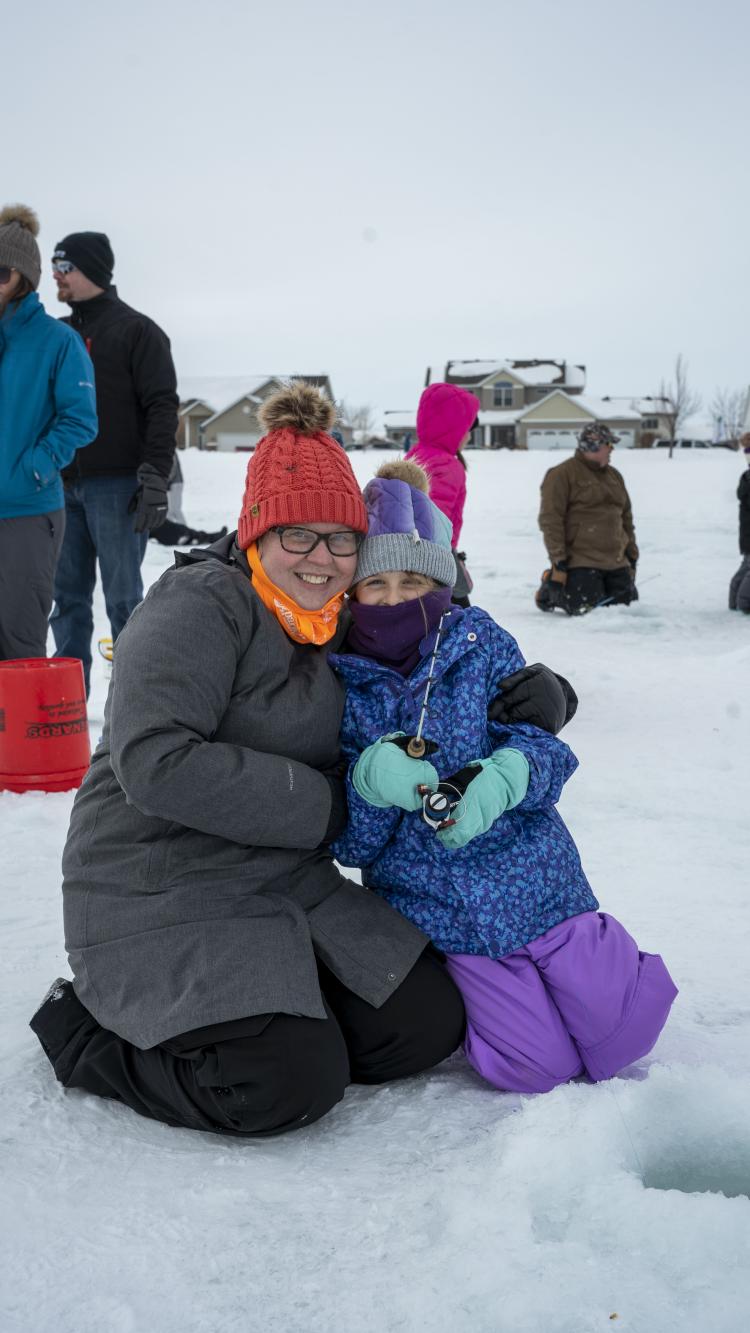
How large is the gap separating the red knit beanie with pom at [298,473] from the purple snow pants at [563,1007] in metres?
0.93

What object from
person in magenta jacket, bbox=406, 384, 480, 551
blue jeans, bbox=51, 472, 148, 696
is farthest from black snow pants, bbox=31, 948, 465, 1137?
person in magenta jacket, bbox=406, 384, 480, 551

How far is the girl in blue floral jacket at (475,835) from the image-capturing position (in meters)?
2.06

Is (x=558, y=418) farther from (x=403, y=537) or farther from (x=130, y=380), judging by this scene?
(x=403, y=537)

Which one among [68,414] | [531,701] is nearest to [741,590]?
[68,414]

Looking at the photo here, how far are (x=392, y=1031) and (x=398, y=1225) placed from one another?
0.47 meters

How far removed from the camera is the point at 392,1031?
6.81 ft

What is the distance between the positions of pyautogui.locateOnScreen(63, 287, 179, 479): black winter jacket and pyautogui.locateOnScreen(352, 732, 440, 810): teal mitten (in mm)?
3035

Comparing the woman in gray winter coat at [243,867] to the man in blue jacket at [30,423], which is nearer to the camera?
the woman in gray winter coat at [243,867]

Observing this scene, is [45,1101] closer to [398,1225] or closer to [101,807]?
[101,807]

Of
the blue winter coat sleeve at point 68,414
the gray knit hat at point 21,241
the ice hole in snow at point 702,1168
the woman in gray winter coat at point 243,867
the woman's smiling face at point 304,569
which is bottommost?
the ice hole in snow at point 702,1168

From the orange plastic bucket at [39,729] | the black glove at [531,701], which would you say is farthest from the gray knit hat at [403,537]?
the orange plastic bucket at [39,729]

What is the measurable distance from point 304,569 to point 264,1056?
35.6 inches

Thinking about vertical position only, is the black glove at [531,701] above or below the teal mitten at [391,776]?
above

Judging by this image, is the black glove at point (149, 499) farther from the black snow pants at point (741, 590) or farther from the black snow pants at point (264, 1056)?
the black snow pants at point (741, 590)
